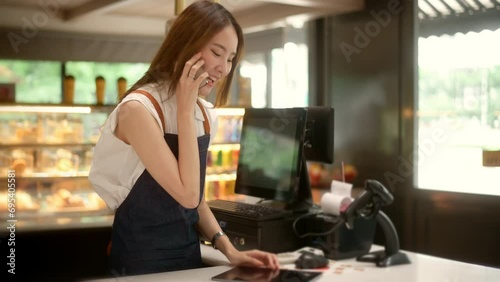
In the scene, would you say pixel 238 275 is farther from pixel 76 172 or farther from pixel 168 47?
pixel 76 172

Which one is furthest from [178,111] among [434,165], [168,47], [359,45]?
[359,45]

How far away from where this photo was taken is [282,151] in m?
2.52

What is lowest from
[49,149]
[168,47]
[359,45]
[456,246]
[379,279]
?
[456,246]

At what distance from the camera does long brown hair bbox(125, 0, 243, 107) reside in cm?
187

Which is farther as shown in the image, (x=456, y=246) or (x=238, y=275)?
(x=456, y=246)

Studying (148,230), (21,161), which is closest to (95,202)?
(21,161)

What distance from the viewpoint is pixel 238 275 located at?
6.34 ft

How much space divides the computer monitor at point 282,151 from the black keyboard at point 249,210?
0.16 ft

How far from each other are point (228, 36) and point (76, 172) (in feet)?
11.7

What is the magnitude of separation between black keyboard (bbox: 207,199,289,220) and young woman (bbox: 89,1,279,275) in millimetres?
402

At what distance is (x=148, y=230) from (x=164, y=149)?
31 centimetres

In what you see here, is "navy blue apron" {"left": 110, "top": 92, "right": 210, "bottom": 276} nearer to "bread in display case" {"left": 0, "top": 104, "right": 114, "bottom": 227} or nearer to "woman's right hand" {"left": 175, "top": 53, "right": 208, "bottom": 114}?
"woman's right hand" {"left": 175, "top": 53, "right": 208, "bottom": 114}

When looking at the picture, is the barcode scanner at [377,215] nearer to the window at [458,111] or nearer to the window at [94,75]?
the window at [458,111]

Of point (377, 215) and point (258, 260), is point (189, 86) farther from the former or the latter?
point (377, 215)
